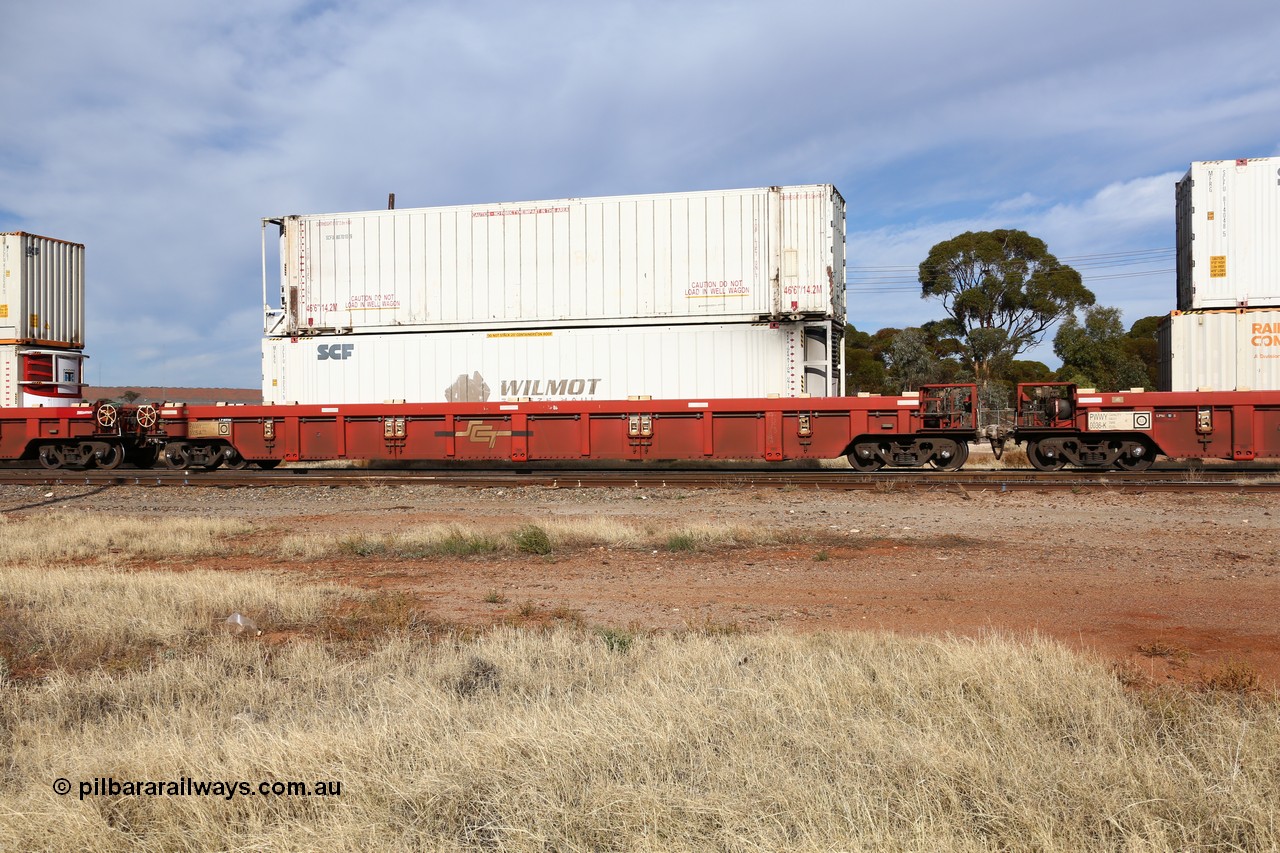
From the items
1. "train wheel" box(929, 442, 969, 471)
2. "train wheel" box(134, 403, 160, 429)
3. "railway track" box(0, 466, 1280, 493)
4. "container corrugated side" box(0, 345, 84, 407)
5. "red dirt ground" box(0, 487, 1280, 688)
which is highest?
"container corrugated side" box(0, 345, 84, 407)

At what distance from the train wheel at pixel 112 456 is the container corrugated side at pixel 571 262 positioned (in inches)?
173

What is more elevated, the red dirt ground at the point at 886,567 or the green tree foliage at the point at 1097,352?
the green tree foliage at the point at 1097,352

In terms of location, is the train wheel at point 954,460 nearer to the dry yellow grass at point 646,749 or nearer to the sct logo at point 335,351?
the dry yellow grass at point 646,749

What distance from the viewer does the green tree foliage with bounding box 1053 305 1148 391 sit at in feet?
121

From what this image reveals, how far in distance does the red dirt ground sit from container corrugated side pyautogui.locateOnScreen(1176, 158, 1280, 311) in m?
5.07

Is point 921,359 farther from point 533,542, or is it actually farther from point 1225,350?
point 533,542

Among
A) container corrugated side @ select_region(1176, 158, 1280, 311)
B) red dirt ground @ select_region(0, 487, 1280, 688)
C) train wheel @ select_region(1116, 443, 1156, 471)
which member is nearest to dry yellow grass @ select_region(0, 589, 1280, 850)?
red dirt ground @ select_region(0, 487, 1280, 688)

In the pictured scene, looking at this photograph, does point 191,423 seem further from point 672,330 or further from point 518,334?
point 672,330

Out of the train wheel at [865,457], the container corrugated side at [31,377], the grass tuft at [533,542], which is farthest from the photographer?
the container corrugated side at [31,377]

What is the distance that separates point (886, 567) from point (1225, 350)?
36.6 ft

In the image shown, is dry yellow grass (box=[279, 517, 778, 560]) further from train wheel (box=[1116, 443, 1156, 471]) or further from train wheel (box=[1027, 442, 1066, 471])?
train wheel (box=[1116, 443, 1156, 471])

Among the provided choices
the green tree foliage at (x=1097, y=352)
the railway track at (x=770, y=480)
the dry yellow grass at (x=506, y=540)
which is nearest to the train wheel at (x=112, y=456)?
the railway track at (x=770, y=480)

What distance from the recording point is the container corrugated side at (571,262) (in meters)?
16.3

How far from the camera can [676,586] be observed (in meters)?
7.58
